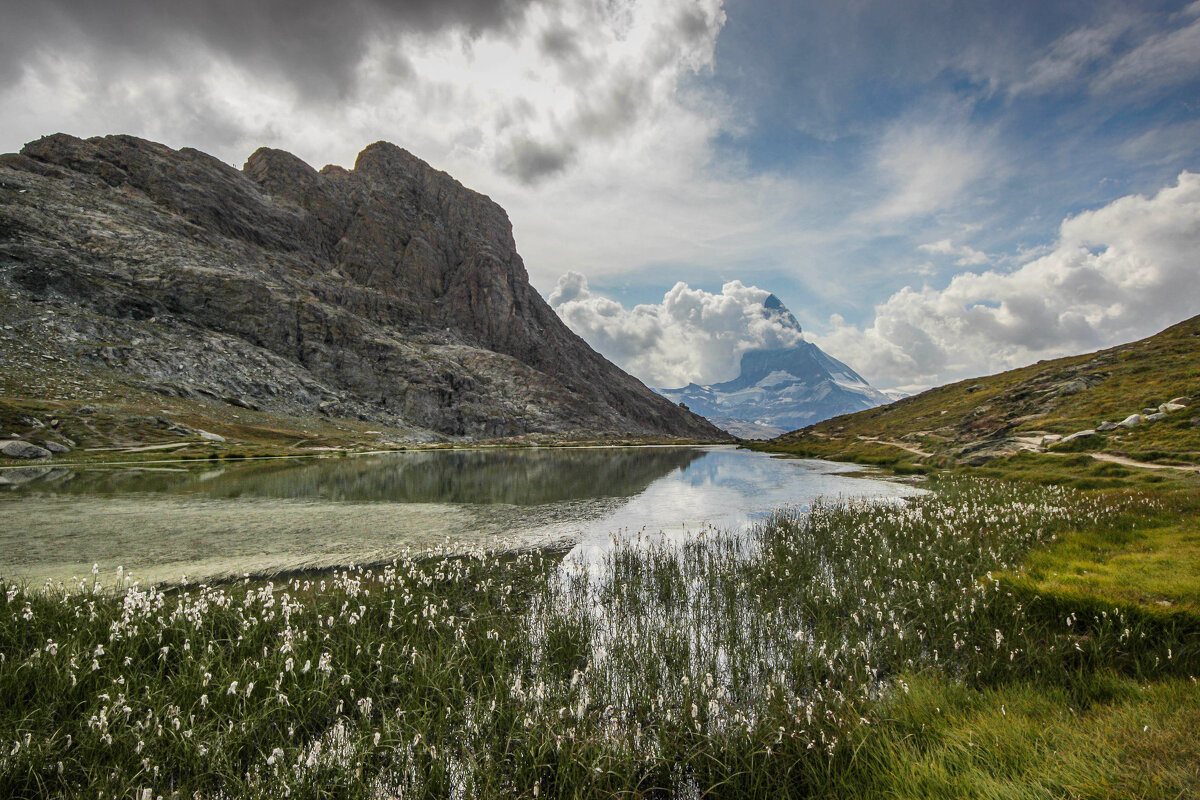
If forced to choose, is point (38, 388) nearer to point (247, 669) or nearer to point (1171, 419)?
point (247, 669)

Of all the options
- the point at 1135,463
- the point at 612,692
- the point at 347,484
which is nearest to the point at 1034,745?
the point at 612,692

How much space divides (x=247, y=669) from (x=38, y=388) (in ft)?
344

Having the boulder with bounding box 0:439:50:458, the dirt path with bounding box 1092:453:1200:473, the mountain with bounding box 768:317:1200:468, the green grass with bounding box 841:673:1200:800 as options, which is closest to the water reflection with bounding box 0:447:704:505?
the boulder with bounding box 0:439:50:458

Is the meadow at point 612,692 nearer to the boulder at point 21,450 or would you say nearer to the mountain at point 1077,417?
the mountain at point 1077,417

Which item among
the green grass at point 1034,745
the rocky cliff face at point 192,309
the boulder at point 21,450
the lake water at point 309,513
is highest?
the rocky cliff face at point 192,309

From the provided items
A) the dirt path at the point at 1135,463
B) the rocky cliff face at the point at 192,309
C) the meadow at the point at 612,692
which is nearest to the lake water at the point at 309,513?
the meadow at the point at 612,692

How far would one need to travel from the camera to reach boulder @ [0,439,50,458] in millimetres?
48125

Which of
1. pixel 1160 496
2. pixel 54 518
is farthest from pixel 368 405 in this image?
pixel 1160 496

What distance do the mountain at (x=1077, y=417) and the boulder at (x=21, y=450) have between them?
93673 mm

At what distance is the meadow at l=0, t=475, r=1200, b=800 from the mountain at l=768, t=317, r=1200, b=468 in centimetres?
3445

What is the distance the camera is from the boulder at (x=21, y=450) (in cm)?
4812

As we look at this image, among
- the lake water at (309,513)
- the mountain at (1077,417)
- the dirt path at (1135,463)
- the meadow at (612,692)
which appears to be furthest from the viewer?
the mountain at (1077,417)

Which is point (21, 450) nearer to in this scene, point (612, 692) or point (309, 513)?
point (309, 513)

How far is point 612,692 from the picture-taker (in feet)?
27.1
